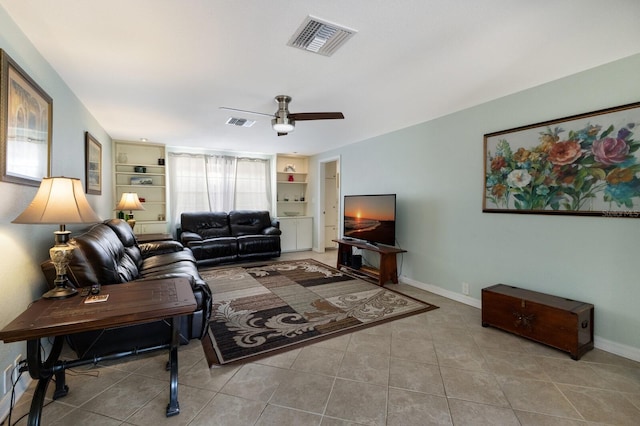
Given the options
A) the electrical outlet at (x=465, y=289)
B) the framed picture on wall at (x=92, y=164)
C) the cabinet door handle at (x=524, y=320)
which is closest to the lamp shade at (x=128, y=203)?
the framed picture on wall at (x=92, y=164)

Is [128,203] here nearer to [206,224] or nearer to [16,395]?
[206,224]

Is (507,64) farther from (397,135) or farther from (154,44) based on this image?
(154,44)

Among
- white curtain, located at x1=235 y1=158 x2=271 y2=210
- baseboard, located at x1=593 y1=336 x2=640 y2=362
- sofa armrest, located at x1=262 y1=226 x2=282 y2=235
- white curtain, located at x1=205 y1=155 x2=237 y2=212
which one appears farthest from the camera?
white curtain, located at x1=235 y1=158 x2=271 y2=210

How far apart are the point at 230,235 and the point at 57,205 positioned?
14.7ft

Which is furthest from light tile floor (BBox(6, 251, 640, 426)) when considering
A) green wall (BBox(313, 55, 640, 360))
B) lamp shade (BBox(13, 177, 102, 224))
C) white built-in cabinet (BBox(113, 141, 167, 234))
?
white built-in cabinet (BBox(113, 141, 167, 234))

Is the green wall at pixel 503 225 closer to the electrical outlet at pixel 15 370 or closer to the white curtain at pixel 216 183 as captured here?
the white curtain at pixel 216 183

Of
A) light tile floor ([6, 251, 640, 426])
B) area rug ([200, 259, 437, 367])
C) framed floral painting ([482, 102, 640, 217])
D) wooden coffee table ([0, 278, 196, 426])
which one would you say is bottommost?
light tile floor ([6, 251, 640, 426])

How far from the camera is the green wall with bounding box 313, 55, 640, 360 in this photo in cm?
228

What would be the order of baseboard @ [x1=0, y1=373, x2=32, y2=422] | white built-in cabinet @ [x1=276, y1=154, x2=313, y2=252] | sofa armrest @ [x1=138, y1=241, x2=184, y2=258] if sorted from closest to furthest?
baseboard @ [x1=0, y1=373, x2=32, y2=422] < sofa armrest @ [x1=138, y1=241, x2=184, y2=258] < white built-in cabinet @ [x1=276, y1=154, x2=313, y2=252]

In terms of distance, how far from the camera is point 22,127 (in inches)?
73.4

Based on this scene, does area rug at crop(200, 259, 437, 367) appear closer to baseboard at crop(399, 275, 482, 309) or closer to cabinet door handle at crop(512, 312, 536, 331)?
baseboard at crop(399, 275, 482, 309)

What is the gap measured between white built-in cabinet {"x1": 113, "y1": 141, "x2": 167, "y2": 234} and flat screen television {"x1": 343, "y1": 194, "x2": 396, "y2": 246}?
3.76 m

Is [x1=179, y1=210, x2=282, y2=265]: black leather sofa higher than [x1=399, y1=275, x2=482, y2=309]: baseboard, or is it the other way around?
[x1=179, y1=210, x2=282, y2=265]: black leather sofa

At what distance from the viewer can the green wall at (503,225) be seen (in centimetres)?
228
